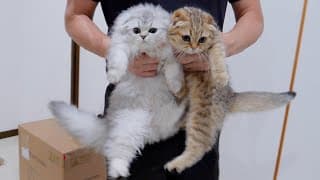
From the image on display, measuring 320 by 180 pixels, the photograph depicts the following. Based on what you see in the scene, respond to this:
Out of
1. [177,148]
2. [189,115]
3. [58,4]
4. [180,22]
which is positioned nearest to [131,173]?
[177,148]

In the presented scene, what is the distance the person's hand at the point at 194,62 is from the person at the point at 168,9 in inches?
4.1

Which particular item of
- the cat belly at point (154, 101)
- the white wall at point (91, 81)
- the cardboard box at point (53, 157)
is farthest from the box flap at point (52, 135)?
the cat belly at point (154, 101)

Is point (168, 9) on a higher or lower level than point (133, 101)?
higher

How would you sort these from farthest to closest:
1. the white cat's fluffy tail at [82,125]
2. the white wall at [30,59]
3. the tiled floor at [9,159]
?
1. the white wall at [30,59]
2. the tiled floor at [9,159]
3. the white cat's fluffy tail at [82,125]

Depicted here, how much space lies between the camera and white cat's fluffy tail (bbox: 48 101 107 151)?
2.74 feet

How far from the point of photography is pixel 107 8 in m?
0.92

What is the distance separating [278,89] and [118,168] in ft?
3.27

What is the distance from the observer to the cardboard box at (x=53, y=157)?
1.59m

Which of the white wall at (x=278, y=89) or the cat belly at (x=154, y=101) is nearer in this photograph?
the cat belly at (x=154, y=101)

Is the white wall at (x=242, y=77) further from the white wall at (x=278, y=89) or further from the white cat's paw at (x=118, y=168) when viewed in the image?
the white cat's paw at (x=118, y=168)

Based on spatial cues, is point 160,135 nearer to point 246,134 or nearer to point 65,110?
point 65,110

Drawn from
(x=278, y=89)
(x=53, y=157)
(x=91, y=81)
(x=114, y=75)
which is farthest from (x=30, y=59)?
(x=114, y=75)

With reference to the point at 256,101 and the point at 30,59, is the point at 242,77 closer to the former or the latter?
the point at 256,101

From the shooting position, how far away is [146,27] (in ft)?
2.40
